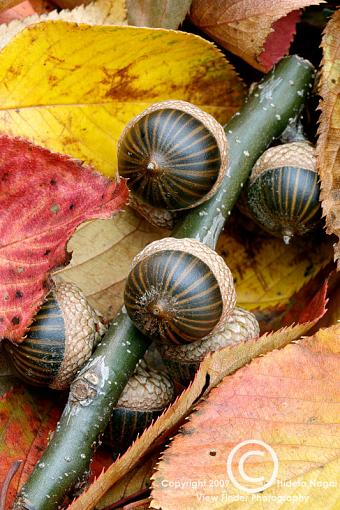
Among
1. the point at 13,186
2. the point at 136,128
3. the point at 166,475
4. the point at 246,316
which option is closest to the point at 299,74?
the point at 136,128

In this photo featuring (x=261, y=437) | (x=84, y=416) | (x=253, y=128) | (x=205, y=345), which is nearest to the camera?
(x=261, y=437)

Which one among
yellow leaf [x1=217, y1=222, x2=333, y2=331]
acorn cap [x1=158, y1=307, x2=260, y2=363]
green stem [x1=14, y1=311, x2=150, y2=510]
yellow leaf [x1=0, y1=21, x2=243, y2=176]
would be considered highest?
yellow leaf [x1=0, y1=21, x2=243, y2=176]

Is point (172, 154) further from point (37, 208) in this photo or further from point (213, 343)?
point (213, 343)

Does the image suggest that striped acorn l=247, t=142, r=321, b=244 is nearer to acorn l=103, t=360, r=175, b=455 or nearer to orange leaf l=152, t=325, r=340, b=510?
orange leaf l=152, t=325, r=340, b=510

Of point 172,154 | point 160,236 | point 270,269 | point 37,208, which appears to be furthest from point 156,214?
point 270,269

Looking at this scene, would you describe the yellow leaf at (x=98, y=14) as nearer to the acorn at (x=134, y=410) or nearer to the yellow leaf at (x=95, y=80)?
the yellow leaf at (x=95, y=80)

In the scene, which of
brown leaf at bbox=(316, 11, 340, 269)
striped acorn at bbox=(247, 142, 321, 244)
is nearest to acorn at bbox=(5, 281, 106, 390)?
striped acorn at bbox=(247, 142, 321, 244)
